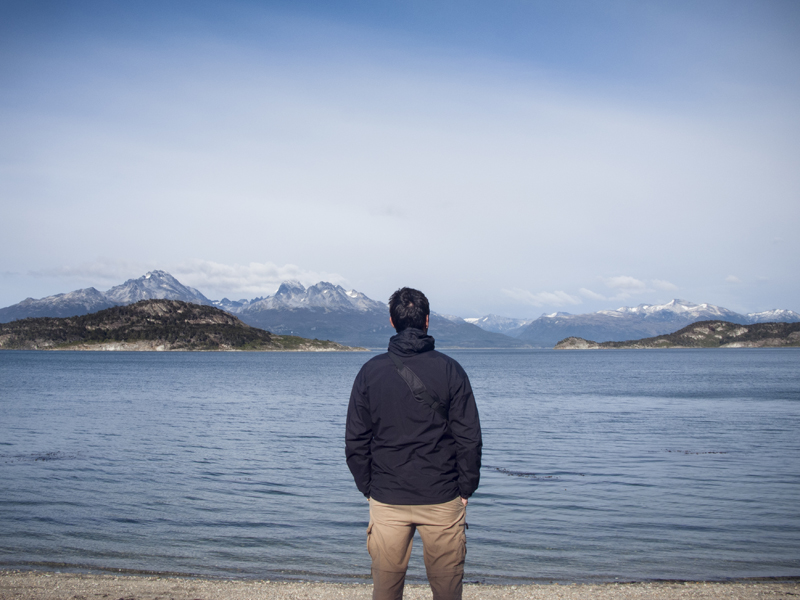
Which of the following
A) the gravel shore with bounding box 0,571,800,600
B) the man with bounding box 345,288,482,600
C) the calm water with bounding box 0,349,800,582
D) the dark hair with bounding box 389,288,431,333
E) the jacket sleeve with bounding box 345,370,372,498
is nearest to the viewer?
the man with bounding box 345,288,482,600

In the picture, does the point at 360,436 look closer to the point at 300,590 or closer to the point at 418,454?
the point at 418,454

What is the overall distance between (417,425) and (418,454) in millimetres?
365

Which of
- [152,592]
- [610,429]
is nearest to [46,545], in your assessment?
[152,592]

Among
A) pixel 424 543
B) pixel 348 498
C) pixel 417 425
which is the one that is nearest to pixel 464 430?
pixel 417 425

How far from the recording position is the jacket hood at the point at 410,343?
7.04m

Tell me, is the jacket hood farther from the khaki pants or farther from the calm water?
the calm water

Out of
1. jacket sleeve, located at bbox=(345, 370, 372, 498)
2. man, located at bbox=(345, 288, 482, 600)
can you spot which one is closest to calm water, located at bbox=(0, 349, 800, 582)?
man, located at bbox=(345, 288, 482, 600)

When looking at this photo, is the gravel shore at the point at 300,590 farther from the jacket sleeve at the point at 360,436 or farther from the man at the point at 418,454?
the jacket sleeve at the point at 360,436

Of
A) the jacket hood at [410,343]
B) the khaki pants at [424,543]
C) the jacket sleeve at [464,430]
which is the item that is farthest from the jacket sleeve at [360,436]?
the jacket sleeve at [464,430]

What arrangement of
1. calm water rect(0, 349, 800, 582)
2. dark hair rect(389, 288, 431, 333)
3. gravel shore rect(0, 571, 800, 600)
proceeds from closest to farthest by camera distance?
dark hair rect(389, 288, 431, 333), gravel shore rect(0, 571, 800, 600), calm water rect(0, 349, 800, 582)

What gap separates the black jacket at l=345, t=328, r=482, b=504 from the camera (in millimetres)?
7027

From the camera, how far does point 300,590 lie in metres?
13.6

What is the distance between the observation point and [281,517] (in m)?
20.7

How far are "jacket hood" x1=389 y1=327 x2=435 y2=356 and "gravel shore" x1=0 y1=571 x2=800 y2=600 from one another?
8.47 metres
